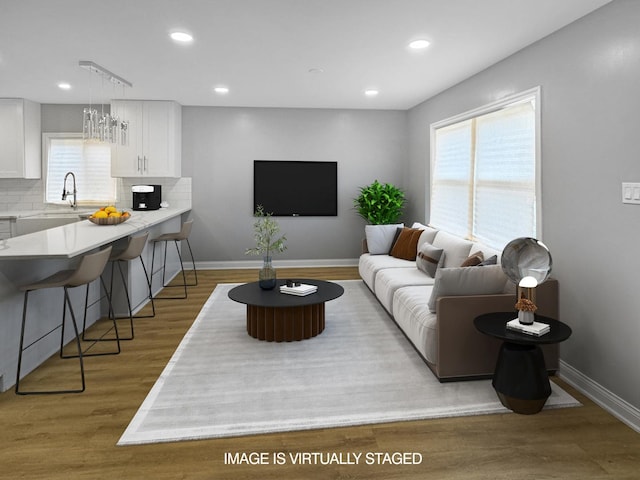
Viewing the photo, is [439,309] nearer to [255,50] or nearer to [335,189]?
[255,50]

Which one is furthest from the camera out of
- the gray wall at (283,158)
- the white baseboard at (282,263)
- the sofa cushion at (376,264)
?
the white baseboard at (282,263)

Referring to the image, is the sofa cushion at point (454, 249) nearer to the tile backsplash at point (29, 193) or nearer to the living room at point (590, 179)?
the living room at point (590, 179)

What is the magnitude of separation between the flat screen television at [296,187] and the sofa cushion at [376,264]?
1.68 meters

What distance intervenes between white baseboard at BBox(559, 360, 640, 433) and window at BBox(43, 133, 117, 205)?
20.7 feet

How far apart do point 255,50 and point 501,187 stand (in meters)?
2.64

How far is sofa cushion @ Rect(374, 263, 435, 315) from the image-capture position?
4152 mm

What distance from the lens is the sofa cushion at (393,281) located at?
4.15 meters

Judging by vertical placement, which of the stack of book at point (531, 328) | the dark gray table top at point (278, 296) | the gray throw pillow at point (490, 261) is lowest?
the dark gray table top at point (278, 296)

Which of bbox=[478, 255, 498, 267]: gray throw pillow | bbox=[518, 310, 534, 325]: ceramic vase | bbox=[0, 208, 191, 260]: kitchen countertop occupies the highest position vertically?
bbox=[0, 208, 191, 260]: kitchen countertop

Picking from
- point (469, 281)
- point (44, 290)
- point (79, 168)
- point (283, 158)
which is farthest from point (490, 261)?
point (79, 168)

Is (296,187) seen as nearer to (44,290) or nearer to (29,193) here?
(29,193)

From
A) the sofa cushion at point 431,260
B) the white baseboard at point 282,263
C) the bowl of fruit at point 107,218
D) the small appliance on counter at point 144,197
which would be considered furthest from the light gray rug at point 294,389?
the white baseboard at point 282,263

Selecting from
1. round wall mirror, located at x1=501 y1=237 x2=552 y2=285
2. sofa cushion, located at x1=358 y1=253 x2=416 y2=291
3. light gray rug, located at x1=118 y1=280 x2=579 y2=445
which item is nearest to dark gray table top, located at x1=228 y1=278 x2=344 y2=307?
light gray rug, located at x1=118 y1=280 x2=579 y2=445

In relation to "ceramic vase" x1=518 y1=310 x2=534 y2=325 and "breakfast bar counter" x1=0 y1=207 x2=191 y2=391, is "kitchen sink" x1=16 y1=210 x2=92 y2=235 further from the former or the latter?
"ceramic vase" x1=518 y1=310 x2=534 y2=325
